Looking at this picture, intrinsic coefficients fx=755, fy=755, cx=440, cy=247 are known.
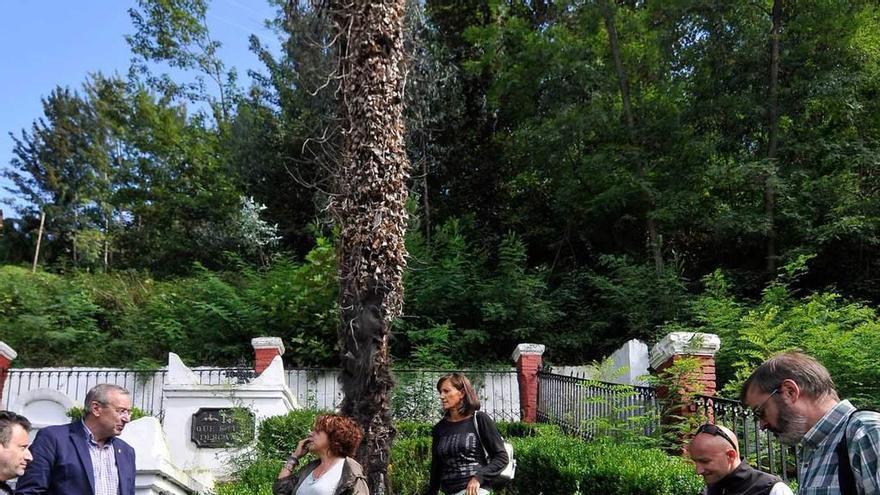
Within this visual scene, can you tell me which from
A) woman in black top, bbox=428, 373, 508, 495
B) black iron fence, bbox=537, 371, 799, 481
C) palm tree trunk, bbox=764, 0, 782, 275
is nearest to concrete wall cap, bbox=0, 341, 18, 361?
black iron fence, bbox=537, 371, 799, 481

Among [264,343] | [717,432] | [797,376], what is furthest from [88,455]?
[264,343]

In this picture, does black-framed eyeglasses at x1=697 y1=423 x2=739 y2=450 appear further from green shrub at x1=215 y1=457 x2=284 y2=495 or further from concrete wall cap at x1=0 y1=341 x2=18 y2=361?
concrete wall cap at x1=0 y1=341 x2=18 y2=361

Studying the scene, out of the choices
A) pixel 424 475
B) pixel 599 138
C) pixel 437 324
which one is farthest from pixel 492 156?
pixel 424 475

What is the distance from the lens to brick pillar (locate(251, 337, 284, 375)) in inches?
570

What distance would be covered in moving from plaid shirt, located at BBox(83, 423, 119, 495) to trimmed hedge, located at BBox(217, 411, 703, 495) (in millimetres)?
3091

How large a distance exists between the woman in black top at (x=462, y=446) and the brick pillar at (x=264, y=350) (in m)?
9.92

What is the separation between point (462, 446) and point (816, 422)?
282 cm

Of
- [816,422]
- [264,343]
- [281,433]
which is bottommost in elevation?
[281,433]

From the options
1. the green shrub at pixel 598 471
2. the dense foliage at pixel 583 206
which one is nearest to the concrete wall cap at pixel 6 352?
the dense foliage at pixel 583 206

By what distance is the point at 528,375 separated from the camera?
15.8 m

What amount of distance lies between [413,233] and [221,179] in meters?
11.0

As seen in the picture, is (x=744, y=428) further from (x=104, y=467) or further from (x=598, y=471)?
(x=104, y=467)

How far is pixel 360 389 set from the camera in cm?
782

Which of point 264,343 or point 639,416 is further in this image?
point 264,343
